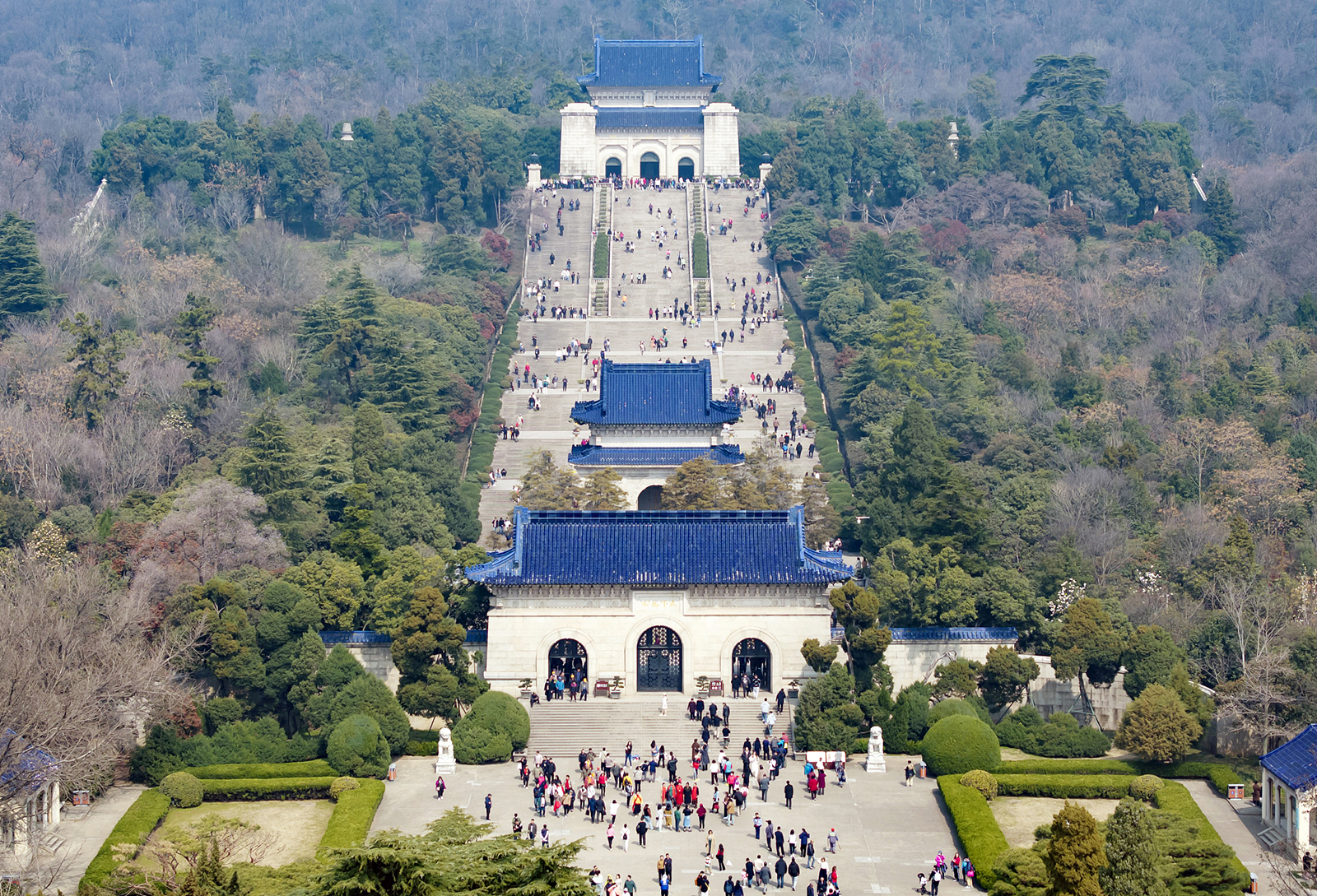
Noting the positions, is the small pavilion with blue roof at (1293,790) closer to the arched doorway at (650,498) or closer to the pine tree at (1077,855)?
the pine tree at (1077,855)

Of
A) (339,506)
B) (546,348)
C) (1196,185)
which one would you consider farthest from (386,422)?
(1196,185)

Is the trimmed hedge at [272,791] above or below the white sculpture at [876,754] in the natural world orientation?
below

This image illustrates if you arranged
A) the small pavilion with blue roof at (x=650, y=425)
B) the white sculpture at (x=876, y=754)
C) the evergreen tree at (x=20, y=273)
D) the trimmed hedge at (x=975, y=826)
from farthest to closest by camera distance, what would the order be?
1. the evergreen tree at (x=20, y=273)
2. the small pavilion with blue roof at (x=650, y=425)
3. the white sculpture at (x=876, y=754)
4. the trimmed hedge at (x=975, y=826)

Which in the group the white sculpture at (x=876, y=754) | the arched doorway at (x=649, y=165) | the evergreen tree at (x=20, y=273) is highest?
the arched doorway at (x=649, y=165)

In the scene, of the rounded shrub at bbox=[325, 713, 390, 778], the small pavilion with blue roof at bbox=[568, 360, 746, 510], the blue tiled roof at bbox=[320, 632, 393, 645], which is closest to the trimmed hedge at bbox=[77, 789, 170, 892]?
the rounded shrub at bbox=[325, 713, 390, 778]

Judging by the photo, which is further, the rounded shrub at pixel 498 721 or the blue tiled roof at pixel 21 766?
the rounded shrub at pixel 498 721

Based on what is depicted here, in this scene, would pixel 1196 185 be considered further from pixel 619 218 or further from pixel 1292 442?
pixel 1292 442

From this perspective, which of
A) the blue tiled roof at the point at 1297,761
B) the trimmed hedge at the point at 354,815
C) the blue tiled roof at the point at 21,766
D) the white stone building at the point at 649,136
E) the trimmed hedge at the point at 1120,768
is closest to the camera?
the blue tiled roof at the point at 21,766

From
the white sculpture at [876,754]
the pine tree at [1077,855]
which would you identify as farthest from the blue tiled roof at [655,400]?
the pine tree at [1077,855]
